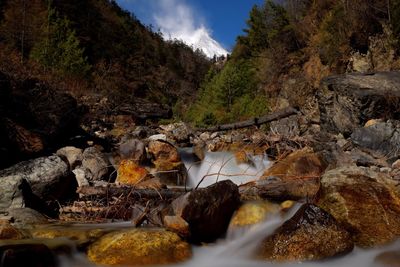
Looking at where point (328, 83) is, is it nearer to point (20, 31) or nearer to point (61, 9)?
point (20, 31)

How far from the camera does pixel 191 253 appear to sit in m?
4.69

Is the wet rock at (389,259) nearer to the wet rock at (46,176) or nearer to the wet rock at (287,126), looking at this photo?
the wet rock at (46,176)

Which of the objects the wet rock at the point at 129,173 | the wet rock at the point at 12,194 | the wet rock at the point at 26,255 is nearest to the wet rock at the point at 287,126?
the wet rock at the point at 129,173

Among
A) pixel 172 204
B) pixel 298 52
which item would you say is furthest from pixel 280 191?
pixel 298 52

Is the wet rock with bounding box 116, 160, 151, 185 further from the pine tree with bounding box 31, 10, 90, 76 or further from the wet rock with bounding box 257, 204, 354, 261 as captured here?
the pine tree with bounding box 31, 10, 90, 76

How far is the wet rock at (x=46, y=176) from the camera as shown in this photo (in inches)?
262

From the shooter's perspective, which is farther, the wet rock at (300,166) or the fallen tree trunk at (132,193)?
the wet rock at (300,166)

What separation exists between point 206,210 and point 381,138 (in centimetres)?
634

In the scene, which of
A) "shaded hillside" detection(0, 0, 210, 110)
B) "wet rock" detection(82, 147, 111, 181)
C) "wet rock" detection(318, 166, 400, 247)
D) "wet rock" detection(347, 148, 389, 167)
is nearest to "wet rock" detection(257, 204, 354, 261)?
"wet rock" detection(318, 166, 400, 247)

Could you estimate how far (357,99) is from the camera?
1181 centimetres

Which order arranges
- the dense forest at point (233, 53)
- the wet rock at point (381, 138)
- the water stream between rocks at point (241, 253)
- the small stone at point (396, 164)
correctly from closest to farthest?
the water stream between rocks at point (241, 253) → the small stone at point (396, 164) → the wet rock at point (381, 138) → the dense forest at point (233, 53)

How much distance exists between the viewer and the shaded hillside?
26.4 metres

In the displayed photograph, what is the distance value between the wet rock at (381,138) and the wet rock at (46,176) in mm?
6760

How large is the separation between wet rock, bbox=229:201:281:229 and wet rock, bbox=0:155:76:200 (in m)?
3.02
